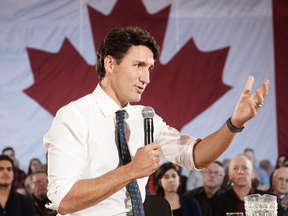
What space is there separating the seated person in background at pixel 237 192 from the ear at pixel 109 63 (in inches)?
89.2

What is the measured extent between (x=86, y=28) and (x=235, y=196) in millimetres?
3774

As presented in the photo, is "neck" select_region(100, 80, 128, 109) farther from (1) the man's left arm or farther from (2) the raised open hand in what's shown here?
(2) the raised open hand

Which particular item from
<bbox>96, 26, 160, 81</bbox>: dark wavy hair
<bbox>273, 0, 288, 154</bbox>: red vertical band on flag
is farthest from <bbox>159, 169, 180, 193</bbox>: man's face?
<bbox>273, 0, 288, 154</bbox>: red vertical band on flag

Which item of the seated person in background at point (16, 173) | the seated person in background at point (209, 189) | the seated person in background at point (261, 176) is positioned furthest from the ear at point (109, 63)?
the seated person in background at point (16, 173)

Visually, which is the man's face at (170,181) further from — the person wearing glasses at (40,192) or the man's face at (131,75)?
the man's face at (131,75)

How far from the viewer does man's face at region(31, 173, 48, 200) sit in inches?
158

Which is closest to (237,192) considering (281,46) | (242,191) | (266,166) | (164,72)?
(242,191)

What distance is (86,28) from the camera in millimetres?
5805

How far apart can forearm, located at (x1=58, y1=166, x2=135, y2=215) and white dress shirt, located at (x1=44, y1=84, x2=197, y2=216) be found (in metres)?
0.03

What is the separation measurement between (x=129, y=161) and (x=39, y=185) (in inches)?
113

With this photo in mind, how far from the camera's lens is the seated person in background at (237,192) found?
3.41 metres

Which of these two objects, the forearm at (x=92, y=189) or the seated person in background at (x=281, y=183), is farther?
the seated person in background at (x=281, y=183)

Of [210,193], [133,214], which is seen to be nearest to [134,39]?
[133,214]

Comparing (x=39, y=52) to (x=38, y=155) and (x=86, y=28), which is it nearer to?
(x=86, y=28)
